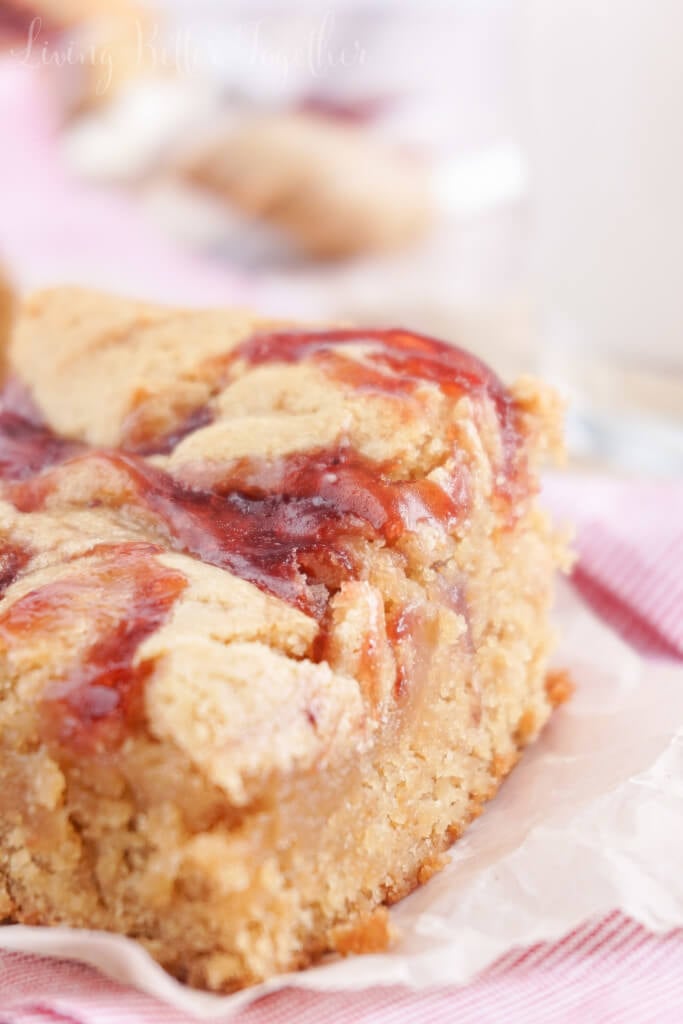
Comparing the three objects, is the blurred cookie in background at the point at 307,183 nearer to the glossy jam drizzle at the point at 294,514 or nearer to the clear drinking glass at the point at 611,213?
the clear drinking glass at the point at 611,213

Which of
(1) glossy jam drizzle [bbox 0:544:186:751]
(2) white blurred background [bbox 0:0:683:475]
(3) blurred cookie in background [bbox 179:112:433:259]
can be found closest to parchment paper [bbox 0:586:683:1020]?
(1) glossy jam drizzle [bbox 0:544:186:751]

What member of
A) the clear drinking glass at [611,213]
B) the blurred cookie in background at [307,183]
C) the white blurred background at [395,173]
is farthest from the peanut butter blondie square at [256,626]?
the blurred cookie in background at [307,183]

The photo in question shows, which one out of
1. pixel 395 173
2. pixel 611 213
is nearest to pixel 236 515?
pixel 611 213

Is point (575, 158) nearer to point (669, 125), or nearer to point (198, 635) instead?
point (669, 125)

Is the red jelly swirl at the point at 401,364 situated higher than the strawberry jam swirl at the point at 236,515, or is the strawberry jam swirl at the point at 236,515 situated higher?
the red jelly swirl at the point at 401,364

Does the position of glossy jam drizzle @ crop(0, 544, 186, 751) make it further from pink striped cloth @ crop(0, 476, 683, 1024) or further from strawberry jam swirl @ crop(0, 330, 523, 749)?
pink striped cloth @ crop(0, 476, 683, 1024)

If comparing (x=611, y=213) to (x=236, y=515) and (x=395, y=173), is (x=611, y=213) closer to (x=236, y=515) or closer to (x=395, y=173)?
(x=395, y=173)

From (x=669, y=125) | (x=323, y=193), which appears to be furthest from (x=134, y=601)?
(x=323, y=193)
